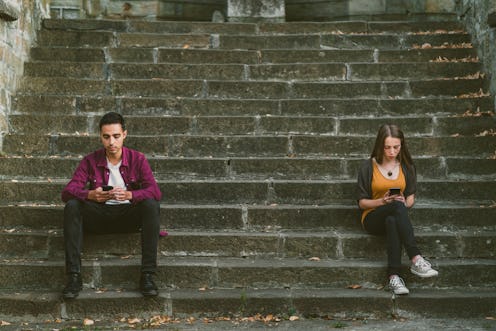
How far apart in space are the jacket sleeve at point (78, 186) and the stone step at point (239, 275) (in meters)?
0.53

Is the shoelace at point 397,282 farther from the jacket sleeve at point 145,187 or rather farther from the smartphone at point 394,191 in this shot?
the jacket sleeve at point 145,187

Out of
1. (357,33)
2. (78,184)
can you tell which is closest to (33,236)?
(78,184)

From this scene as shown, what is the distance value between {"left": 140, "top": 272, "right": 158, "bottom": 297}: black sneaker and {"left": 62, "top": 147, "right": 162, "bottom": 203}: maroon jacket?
57cm

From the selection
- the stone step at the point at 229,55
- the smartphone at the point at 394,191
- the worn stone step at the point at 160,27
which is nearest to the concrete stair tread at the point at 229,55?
the stone step at the point at 229,55

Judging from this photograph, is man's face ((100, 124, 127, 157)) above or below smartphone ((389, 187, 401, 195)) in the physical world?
above

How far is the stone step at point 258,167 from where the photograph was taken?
5.65 meters

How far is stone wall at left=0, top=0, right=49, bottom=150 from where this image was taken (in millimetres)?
6098

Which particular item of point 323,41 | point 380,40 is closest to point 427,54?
point 380,40

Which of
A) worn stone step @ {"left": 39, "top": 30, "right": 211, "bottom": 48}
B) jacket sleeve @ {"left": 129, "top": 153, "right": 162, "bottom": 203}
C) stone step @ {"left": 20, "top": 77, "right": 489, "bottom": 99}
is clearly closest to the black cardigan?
jacket sleeve @ {"left": 129, "top": 153, "right": 162, "bottom": 203}

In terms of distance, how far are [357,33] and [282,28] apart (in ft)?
3.12

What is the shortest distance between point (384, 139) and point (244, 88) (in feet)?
7.39

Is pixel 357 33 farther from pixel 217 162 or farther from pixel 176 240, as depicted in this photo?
pixel 176 240

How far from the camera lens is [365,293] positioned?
14.6 feet

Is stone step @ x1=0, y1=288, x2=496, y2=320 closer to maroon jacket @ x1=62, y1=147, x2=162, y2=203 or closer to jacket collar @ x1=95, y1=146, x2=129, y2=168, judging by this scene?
maroon jacket @ x1=62, y1=147, x2=162, y2=203
